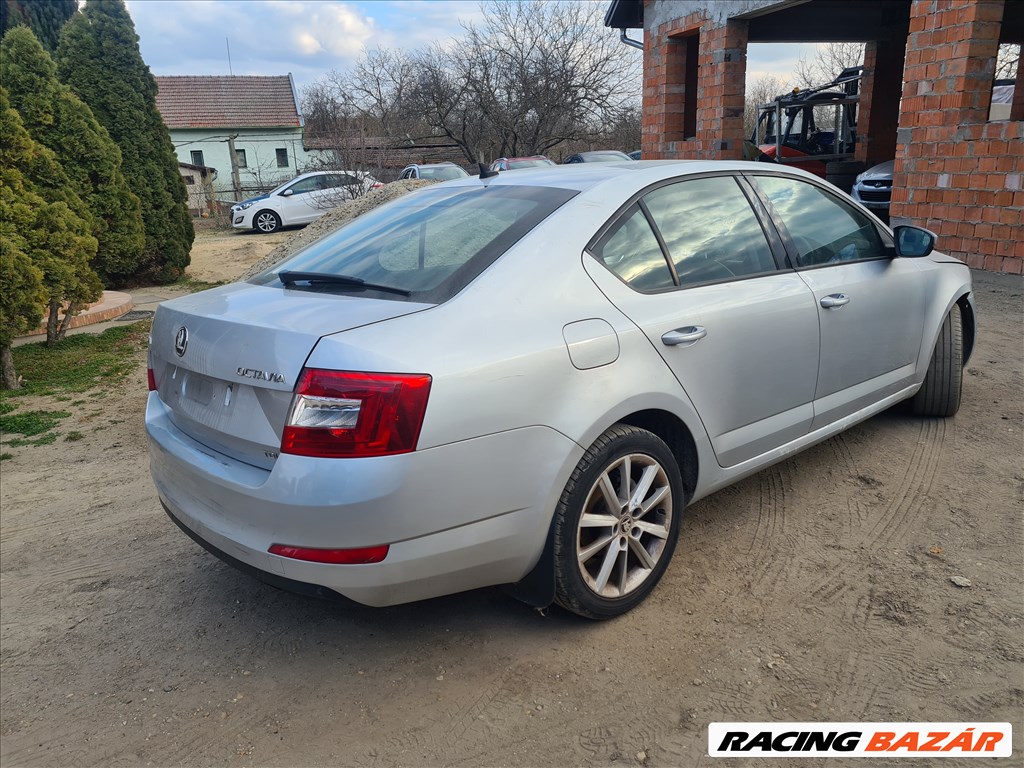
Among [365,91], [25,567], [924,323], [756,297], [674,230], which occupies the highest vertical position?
[365,91]

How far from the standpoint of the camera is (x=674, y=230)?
3229mm

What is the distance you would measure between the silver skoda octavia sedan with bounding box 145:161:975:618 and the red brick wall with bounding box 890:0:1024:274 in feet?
21.6

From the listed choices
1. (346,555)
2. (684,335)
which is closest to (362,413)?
(346,555)

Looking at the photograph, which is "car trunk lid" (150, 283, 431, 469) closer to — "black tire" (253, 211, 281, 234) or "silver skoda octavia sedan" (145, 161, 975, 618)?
"silver skoda octavia sedan" (145, 161, 975, 618)

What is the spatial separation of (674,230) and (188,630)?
2491 mm

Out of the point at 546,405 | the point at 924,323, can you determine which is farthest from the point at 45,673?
the point at 924,323

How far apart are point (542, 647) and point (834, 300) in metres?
2.11

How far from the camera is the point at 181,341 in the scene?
279cm

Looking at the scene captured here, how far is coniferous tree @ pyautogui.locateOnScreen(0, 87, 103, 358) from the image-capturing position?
6.13 m

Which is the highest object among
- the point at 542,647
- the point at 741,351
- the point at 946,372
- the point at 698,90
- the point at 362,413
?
the point at 698,90

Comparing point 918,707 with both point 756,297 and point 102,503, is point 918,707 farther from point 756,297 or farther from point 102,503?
point 102,503

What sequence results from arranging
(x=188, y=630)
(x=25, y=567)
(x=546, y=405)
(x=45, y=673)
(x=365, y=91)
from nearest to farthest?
1. (x=546, y=405)
2. (x=45, y=673)
3. (x=188, y=630)
4. (x=25, y=567)
5. (x=365, y=91)

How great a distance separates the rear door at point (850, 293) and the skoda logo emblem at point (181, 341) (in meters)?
2.61

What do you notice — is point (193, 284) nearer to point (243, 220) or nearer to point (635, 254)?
point (243, 220)
